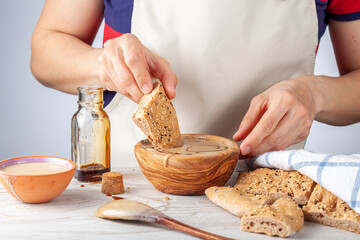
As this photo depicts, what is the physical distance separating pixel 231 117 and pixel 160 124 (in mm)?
419

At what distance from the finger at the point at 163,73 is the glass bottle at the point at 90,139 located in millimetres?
154

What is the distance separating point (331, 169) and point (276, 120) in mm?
250

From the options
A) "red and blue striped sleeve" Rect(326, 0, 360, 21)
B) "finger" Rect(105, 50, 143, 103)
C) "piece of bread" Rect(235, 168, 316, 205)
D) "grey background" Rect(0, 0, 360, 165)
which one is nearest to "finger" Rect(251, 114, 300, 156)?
"piece of bread" Rect(235, 168, 316, 205)

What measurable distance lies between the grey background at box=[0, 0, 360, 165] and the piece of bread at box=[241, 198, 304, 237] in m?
1.96

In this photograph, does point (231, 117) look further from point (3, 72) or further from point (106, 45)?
point (3, 72)

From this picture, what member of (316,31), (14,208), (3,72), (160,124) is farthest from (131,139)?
(3,72)

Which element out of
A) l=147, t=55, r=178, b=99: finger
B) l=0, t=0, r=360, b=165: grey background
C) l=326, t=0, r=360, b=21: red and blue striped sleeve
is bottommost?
l=0, t=0, r=360, b=165: grey background

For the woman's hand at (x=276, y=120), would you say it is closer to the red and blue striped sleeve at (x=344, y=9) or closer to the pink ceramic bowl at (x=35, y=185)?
the red and blue striped sleeve at (x=344, y=9)

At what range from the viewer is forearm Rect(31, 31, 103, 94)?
144 centimetres

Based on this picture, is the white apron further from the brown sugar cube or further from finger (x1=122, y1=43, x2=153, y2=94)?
the brown sugar cube

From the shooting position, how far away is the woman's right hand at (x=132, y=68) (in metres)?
1.16

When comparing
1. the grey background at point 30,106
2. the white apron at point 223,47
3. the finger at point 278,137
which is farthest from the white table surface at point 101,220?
the grey background at point 30,106

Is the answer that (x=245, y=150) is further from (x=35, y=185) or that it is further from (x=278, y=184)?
(x=35, y=185)

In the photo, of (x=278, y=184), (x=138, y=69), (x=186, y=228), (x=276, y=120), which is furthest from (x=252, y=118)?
(x=186, y=228)
